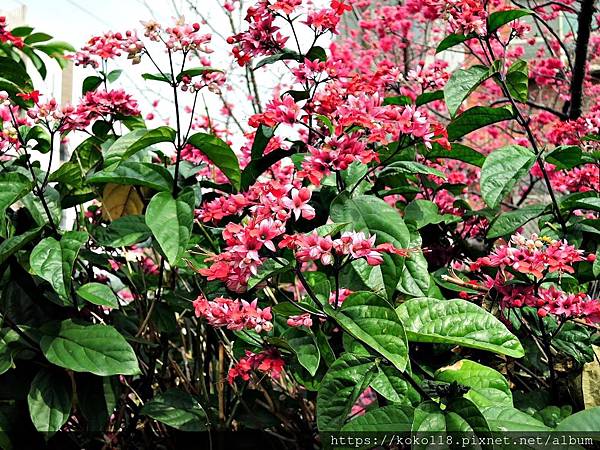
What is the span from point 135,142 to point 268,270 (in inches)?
14.5

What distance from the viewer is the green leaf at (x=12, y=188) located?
3.13 feet

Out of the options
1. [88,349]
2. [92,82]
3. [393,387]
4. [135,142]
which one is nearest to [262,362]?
[393,387]

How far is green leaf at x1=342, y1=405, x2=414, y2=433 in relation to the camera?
2.32 ft

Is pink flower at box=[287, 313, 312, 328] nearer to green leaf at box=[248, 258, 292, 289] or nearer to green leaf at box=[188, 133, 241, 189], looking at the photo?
green leaf at box=[248, 258, 292, 289]

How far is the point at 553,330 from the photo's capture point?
0.95m

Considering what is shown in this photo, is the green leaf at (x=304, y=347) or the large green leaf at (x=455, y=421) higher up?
the green leaf at (x=304, y=347)

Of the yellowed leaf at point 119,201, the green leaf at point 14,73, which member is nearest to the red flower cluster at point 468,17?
the yellowed leaf at point 119,201

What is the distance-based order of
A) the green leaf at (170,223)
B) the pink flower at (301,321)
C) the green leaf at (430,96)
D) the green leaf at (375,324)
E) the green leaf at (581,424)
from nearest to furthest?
the green leaf at (581,424) → the green leaf at (375,324) → the pink flower at (301,321) → the green leaf at (170,223) → the green leaf at (430,96)

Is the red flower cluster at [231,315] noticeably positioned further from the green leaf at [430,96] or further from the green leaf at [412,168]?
the green leaf at [430,96]

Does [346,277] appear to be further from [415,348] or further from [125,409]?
[125,409]

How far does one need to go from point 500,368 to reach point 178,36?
0.74 meters

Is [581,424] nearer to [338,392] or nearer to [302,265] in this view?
[338,392]

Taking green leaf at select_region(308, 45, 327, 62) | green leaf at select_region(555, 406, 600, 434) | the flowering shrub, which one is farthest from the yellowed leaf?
green leaf at select_region(555, 406, 600, 434)

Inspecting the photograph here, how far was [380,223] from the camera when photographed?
0.83m
